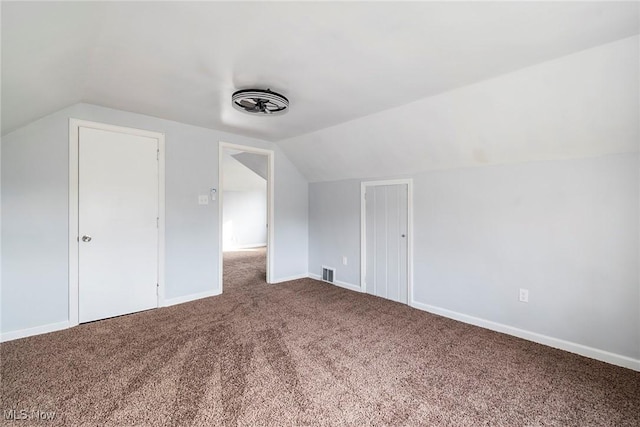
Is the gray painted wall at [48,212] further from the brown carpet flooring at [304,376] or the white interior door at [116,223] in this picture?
the brown carpet flooring at [304,376]

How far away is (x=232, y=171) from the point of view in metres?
7.94

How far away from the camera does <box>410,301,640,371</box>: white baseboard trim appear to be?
2268 mm

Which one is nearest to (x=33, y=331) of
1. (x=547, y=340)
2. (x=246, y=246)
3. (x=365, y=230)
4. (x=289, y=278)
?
(x=289, y=278)

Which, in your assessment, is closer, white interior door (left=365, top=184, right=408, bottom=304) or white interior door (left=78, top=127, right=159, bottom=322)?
white interior door (left=78, top=127, right=159, bottom=322)

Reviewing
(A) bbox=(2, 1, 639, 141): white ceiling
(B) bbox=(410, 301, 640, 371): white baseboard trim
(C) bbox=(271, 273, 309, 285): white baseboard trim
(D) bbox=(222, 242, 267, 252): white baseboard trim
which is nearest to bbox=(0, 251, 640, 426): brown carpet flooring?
(B) bbox=(410, 301, 640, 371): white baseboard trim

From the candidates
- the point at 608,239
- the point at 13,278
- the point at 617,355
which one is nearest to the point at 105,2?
the point at 13,278

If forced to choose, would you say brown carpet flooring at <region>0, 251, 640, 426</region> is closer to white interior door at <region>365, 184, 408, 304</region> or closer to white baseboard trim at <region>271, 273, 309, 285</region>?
white interior door at <region>365, 184, 408, 304</region>

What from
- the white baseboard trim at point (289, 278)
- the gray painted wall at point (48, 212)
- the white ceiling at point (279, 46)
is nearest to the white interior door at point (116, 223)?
the gray painted wall at point (48, 212)

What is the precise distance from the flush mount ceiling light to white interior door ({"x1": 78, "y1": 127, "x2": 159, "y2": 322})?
151 cm

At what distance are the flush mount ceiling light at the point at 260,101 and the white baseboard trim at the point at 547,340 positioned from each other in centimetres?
285

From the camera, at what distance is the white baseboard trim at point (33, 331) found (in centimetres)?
263

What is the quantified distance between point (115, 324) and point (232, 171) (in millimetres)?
5454

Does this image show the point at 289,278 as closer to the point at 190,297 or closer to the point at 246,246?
the point at 190,297

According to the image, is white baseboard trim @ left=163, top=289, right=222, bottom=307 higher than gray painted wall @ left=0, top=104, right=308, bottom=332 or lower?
lower
